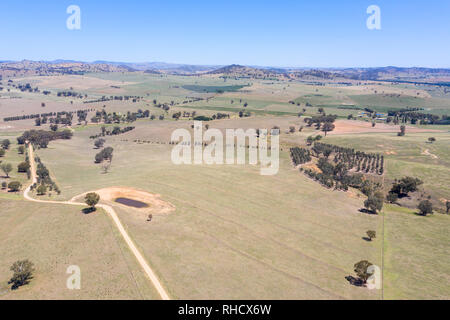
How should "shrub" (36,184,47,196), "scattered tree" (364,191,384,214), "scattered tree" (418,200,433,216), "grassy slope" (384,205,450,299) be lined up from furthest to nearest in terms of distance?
"shrub" (36,184,47,196) → "scattered tree" (418,200,433,216) → "scattered tree" (364,191,384,214) → "grassy slope" (384,205,450,299)

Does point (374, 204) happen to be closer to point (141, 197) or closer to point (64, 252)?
point (141, 197)

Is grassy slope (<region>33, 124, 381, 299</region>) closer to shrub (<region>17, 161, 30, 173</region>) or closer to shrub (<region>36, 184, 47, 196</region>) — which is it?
shrub (<region>36, 184, 47, 196</region>)

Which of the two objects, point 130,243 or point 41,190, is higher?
point 41,190

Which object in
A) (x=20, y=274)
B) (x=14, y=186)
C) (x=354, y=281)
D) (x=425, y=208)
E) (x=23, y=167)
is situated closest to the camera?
(x=20, y=274)
